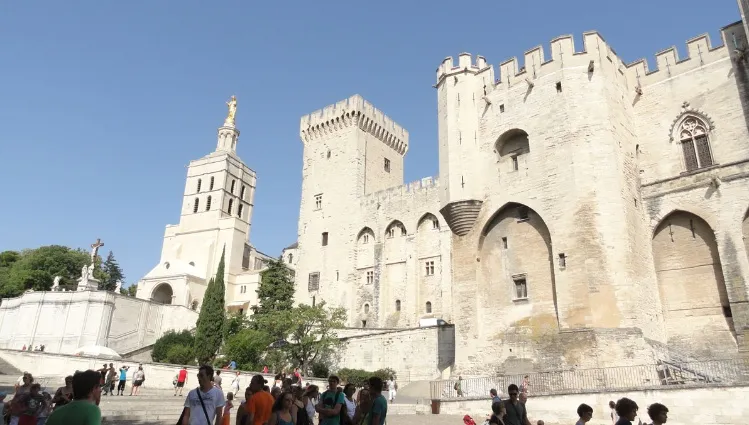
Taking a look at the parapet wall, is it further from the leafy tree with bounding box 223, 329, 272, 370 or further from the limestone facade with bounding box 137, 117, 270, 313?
the limestone facade with bounding box 137, 117, 270, 313

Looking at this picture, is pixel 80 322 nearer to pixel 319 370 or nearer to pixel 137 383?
pixel 319 370

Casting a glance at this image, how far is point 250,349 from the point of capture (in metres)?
30.2

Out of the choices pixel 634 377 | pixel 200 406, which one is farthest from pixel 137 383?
pixel 634 377

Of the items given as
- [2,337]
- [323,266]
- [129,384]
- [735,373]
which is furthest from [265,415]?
[2,337]

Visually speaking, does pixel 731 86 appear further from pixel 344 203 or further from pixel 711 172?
pixel 344 203

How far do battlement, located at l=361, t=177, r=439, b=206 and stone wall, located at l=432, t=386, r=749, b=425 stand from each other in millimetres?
23478

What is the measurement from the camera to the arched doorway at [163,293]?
1833 inches

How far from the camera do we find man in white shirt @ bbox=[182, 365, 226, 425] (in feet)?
18.3

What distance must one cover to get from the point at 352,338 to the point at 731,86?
22.0 metres

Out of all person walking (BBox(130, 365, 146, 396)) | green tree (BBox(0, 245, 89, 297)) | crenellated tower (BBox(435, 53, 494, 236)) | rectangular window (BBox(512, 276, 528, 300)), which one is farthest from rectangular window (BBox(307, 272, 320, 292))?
green tree (BBox(0, 245, 89, 297))

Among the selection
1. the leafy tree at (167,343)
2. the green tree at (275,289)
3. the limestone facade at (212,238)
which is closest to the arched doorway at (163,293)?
the limestone facade at (212,238)

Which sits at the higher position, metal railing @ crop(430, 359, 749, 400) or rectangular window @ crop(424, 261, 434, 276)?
rectangular window @ crop(424, 261, 434, 276)

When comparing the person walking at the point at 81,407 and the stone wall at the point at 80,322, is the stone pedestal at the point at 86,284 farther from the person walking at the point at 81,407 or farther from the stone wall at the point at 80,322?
the person walking at the point at 81,407

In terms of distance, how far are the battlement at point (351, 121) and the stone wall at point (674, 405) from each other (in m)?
31.6
